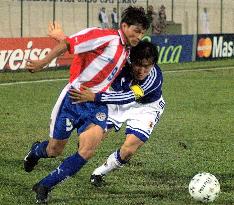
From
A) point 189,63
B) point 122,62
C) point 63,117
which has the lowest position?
point 189,63

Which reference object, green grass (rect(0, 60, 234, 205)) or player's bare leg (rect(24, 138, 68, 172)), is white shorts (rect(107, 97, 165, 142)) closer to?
green grass (rect(0, 60, 234, 205))

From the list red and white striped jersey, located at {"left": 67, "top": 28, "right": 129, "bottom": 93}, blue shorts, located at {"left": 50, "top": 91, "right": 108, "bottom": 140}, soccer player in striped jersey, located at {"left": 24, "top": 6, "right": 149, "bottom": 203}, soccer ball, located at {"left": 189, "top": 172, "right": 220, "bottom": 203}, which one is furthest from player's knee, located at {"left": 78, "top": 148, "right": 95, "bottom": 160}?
soccer ball, located at {"left": 189, "top": 172, "right": 220, "bottom": 203}

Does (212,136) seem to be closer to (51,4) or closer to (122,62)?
(122,62)

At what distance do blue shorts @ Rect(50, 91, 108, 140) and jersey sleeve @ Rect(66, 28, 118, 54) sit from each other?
61 cm

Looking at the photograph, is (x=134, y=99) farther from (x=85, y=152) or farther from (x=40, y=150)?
(x=40, y=150)

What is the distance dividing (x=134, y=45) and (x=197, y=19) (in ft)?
111

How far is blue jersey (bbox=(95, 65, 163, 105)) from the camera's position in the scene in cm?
780

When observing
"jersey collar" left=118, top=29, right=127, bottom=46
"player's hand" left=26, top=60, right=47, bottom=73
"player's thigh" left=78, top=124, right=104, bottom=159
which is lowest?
"player's thigh" left=78, top=124, right=104, bottom=159

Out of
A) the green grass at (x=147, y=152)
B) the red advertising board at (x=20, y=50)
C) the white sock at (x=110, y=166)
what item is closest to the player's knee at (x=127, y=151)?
the white sock at (x=110, y=166)

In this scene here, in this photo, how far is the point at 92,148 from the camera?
7.54 meters

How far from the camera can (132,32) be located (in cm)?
766

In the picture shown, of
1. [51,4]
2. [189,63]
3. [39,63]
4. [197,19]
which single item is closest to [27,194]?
[39,63]

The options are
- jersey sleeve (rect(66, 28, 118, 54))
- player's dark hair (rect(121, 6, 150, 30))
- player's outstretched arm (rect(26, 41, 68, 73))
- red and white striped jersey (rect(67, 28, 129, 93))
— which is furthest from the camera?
player's dark hair (rect(121, 6, 150, 30))

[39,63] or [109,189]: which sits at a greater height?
[39,63]
